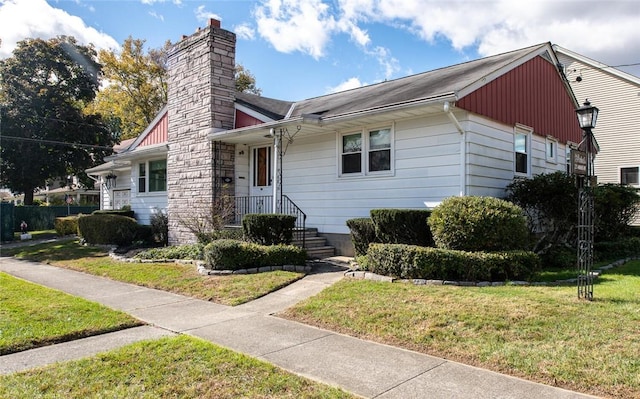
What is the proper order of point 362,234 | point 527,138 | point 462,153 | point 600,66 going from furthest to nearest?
point 600,66
point 527,138
point 362,234
point 462,153

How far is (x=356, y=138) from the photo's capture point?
1094 cm

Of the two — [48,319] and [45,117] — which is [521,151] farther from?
[45,117]

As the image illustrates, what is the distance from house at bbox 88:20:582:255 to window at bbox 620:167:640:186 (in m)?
6.01

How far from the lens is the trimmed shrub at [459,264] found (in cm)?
704

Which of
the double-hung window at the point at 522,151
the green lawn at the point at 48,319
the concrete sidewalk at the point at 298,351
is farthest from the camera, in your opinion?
the double-hung window at the point at 522,151

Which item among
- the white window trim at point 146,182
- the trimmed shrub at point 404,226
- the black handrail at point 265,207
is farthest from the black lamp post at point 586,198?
the white window trim at point 146,182

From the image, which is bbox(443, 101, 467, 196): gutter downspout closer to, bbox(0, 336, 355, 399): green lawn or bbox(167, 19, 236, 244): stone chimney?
bbox(0, 336, 355, 399): green lawn

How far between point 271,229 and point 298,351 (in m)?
5.57

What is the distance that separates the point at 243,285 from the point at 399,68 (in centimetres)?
1537

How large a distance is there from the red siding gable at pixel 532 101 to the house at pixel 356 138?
0.04 metres

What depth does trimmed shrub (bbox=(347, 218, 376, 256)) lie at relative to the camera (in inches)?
359

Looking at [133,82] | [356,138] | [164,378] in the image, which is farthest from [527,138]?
[133,82]

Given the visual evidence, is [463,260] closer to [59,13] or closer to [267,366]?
[267,366]

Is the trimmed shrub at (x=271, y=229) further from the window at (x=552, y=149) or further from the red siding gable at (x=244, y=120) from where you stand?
the window at (x=552, y=149)
